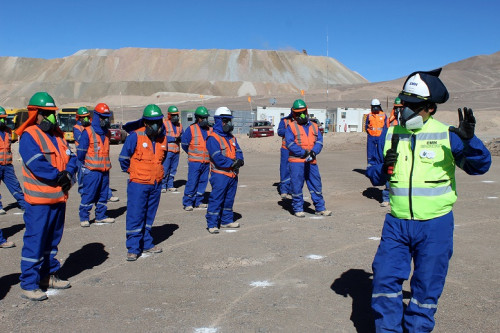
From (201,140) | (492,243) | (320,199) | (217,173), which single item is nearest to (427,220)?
(492,243)

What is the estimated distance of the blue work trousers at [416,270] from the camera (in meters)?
4.03

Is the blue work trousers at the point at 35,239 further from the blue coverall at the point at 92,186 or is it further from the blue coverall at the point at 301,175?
the blue coverall at the point at 301,175

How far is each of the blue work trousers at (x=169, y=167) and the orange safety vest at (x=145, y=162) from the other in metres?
5.22

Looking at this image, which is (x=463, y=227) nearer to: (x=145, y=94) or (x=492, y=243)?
(x=492, y=243)

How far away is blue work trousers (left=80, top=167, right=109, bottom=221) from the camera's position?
9.16 meters

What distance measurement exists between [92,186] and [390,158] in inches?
251

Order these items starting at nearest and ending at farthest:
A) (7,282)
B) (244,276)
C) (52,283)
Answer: (52,283), (7,282), (244,276)

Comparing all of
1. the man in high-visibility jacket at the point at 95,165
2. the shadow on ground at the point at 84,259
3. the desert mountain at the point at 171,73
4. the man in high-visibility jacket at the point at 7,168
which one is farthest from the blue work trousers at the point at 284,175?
the desert mountain at the point at 171,73

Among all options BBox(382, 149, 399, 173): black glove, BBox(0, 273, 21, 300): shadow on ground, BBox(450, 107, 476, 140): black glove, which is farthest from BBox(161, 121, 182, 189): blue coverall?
BBox(450, 107, 476, 140): black glove

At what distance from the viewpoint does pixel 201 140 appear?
1120cm

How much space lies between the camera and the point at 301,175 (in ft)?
31.9

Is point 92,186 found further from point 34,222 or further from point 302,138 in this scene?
point 302,138

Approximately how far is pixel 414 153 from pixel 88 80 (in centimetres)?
11431

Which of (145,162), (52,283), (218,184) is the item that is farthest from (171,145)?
(52,283)
